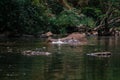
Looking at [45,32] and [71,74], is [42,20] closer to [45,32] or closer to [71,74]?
[45,32]

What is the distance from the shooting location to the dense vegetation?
35.4 meters

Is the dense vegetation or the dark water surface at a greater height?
the dense vegetation

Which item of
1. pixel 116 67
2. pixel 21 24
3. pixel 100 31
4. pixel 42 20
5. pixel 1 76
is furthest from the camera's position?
pixel 100 31

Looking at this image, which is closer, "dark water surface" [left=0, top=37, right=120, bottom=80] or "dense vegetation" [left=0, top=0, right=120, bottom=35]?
"dark water surface" [left=0, top=37, right=120, bottom=80]

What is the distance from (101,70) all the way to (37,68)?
2.02 m

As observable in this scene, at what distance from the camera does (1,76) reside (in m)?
12.4

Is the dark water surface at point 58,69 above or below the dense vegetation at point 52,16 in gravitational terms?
below

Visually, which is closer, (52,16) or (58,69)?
(58,69)

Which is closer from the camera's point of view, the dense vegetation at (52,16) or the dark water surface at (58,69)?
the dark water surface at (58,69)

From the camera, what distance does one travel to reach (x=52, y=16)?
4366 centimetres

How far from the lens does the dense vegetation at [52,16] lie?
35.4m

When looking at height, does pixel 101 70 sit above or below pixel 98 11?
below

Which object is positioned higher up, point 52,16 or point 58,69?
point 52,16

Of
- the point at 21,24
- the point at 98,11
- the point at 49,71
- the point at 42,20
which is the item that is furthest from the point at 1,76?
the point at 98,11
